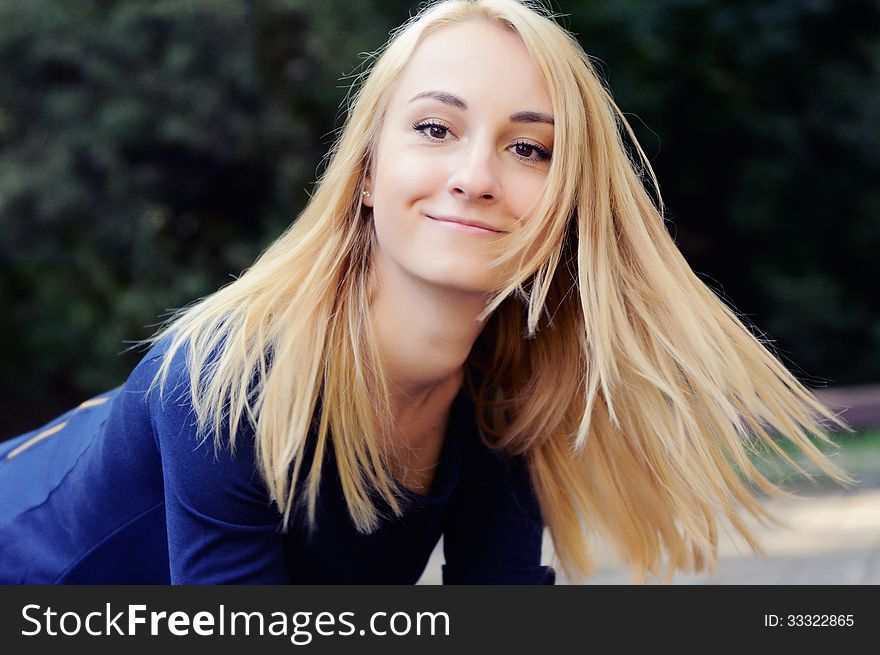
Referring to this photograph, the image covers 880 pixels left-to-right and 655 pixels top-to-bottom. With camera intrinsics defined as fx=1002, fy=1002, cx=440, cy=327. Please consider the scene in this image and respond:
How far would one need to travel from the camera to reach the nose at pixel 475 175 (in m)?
1.52

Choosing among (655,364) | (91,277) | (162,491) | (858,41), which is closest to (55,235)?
(91,277)

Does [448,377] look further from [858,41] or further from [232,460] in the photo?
[858,41]

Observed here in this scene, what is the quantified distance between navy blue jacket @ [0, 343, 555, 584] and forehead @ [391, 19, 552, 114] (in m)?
0.60

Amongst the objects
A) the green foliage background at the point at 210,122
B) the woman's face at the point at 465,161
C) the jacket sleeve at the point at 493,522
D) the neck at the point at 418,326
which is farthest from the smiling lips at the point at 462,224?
the green foliage background at the point at 210,122

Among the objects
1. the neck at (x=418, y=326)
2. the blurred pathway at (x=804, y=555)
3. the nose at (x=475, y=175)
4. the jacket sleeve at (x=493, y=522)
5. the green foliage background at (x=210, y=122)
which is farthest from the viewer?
the green foliage background at (x=210, y=122)

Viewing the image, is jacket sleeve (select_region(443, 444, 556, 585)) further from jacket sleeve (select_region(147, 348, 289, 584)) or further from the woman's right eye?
the woman's right eye

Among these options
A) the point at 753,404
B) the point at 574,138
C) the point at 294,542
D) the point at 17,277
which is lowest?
the point at 294,542

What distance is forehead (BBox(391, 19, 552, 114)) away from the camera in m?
1.56

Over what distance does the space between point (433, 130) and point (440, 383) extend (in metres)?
0.47

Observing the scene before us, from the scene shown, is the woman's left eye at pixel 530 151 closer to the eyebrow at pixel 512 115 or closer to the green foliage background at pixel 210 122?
the eyebrow at pixel 512 115

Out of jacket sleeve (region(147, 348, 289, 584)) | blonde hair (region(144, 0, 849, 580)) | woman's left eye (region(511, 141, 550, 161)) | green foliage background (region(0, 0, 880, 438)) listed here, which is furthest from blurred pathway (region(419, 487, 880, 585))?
green foliage background (region(0, 0, 880, 438))

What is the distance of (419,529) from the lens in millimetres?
1853

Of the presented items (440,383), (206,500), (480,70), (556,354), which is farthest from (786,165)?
(206,500)

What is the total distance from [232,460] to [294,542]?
251mm
